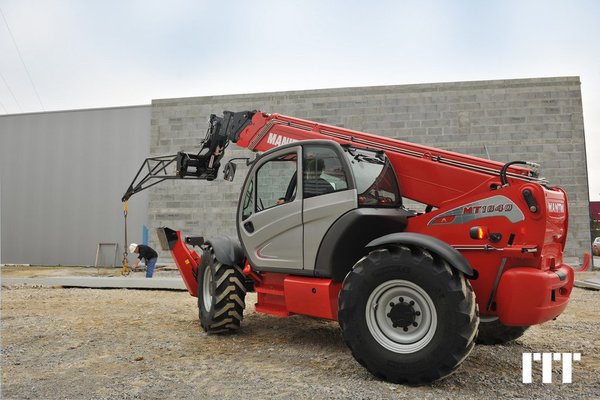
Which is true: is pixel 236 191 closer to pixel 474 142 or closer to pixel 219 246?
pixel 474 142

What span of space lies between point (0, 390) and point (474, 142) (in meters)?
15.7

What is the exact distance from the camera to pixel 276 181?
18.6 feet

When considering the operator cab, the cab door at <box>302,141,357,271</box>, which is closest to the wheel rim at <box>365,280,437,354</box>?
the operator cab

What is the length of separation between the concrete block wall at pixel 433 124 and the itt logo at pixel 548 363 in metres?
12.5

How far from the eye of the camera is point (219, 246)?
6223 millimetres

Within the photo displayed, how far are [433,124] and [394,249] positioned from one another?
13699mm

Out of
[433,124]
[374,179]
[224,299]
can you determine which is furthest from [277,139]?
[433,124]

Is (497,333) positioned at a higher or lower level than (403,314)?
lower

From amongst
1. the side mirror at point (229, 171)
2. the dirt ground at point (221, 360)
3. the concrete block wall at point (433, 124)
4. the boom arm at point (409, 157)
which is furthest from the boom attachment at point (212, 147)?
the concrete block wall at point (433, 124)

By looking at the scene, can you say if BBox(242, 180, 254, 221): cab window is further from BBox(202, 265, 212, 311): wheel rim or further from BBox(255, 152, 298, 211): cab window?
BBox(202, 265, 212, 311): wheel rim

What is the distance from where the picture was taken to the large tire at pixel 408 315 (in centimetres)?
370

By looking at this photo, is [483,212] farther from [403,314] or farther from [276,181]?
[276,181]

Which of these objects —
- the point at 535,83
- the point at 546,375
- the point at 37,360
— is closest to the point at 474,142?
the point at 535,83

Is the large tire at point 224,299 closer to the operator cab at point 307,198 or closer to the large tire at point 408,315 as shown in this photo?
the operator cab at point 307,198
